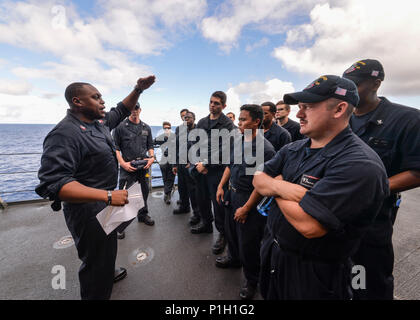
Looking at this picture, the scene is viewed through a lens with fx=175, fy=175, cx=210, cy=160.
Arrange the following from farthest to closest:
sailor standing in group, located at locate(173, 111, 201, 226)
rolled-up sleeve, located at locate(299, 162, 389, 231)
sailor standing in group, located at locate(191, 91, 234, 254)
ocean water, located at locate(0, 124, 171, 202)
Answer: ocean water, located at locate(0, 124, 171, 202) < sailor standing in group, located at locate(173, 111, 201, 226) < sailor standing in group, located at locate(191, 91, 234, 254) < rolled-up sleeve, located at locate(299, 162, 389, 231)

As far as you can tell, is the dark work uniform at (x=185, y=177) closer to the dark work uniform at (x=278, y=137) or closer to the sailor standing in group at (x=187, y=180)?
the sailor standing in group at (x=187, y=180)

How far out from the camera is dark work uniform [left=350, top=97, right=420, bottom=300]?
1507 mm

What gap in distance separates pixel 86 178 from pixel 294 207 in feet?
5.63

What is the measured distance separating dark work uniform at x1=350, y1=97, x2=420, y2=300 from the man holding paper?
2216 millimetres

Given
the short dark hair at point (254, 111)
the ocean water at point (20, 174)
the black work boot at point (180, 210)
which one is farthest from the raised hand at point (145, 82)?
the black work boot at point (180, 210)

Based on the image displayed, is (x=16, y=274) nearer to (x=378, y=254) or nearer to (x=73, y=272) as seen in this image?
(x=73, y=272)

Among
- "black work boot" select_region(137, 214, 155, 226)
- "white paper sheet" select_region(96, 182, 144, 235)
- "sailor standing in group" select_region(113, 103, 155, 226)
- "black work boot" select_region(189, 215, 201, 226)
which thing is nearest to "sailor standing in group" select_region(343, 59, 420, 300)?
"white paper sheet" select_region(96, 182, 144, 235)

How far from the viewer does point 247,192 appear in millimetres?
2104

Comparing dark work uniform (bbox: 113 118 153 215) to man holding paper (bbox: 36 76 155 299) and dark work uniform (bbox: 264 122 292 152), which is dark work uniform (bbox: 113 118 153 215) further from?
dark work uniform (bbox: 264 122 292 152)

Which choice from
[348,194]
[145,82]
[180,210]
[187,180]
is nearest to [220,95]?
[145,82]

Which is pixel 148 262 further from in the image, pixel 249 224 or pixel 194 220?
pixel 249 224

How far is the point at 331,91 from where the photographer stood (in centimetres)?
116

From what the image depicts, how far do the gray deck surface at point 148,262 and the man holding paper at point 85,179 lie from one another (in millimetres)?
740
